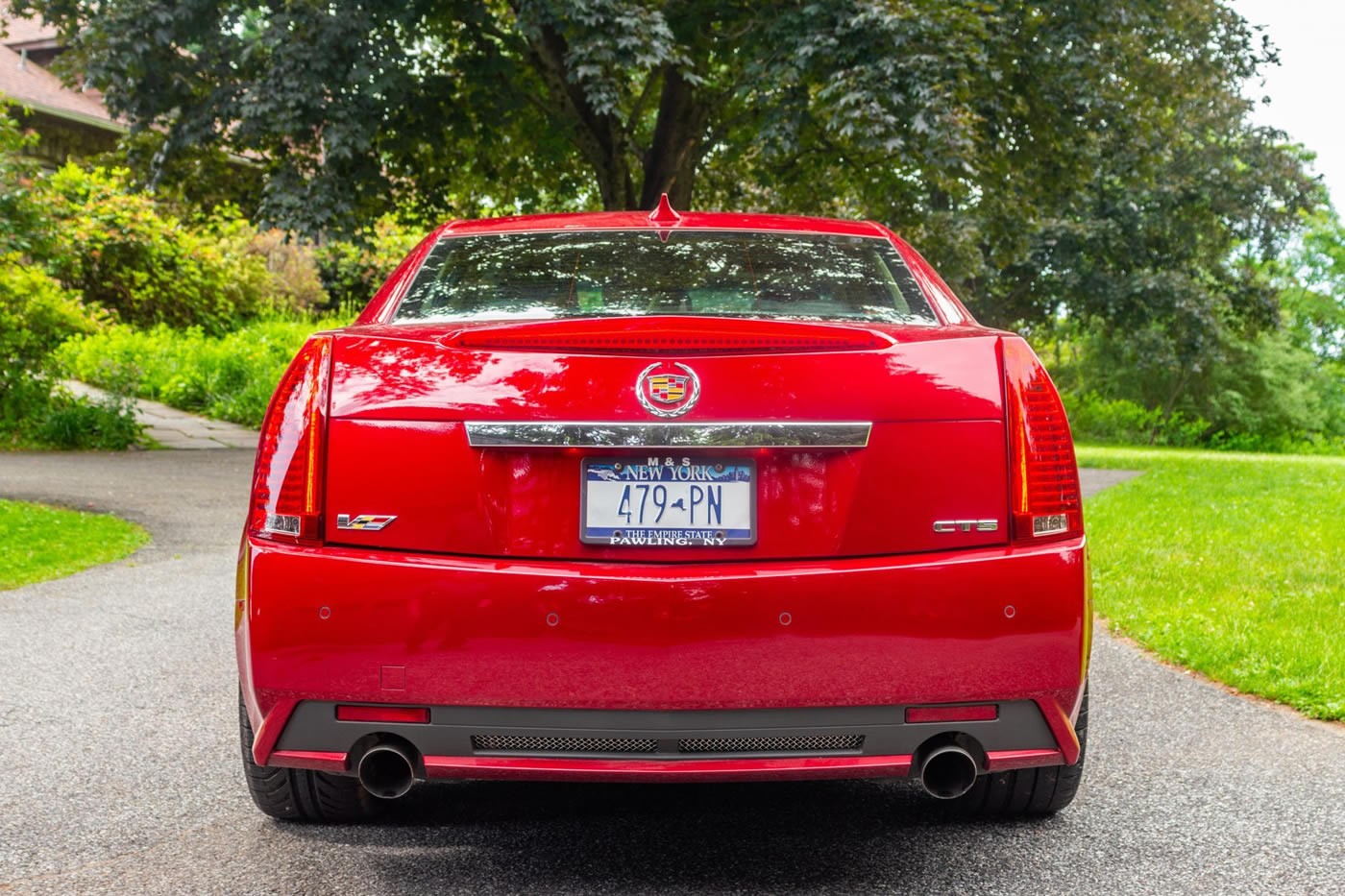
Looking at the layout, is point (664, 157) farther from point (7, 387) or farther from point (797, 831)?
point (797, 831)

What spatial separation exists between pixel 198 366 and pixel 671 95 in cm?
776

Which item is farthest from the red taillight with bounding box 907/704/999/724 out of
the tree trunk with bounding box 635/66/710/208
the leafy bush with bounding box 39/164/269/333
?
the leafy bush with bounding box 39/164/269/333

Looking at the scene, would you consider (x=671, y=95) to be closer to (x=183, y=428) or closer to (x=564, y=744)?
(x=183, y=428)

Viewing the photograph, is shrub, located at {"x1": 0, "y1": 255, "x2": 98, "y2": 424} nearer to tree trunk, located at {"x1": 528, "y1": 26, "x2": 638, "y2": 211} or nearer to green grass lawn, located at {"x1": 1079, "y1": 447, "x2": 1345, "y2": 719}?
tree trunk, located at {"x1": 528, "y1": 26, "x2": 638, "y2": 211}

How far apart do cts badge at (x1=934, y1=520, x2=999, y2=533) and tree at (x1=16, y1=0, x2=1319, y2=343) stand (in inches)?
434

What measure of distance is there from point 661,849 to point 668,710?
2.39ft

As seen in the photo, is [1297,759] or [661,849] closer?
[661,849]

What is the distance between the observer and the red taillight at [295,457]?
9.45ft

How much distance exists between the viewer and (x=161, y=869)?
3.16 metres

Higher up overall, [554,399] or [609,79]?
[609,79]

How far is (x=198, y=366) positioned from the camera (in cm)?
1933

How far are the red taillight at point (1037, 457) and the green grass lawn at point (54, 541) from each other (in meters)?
6.22

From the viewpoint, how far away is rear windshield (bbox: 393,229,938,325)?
3.48m

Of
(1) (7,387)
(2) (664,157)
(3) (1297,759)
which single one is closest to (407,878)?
(3) (1297,759)
